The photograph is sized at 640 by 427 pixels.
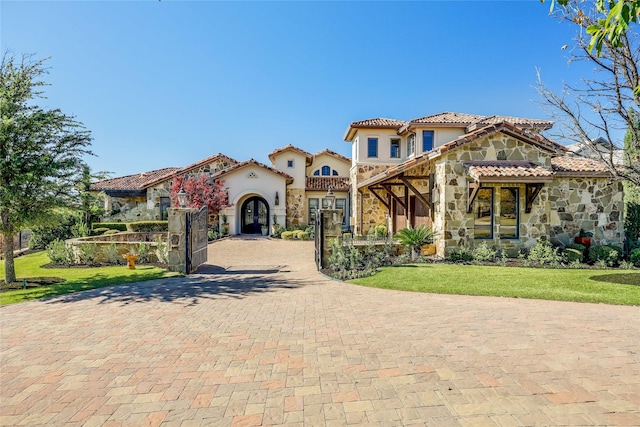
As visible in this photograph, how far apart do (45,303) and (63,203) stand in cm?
420

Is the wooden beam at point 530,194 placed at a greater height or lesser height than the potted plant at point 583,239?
greater

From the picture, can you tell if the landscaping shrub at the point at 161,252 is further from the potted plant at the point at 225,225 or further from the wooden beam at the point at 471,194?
the wooden beam at the point at 471,194

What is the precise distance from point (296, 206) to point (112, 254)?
48.4 feet

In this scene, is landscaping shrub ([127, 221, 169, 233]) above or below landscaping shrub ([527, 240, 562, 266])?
above

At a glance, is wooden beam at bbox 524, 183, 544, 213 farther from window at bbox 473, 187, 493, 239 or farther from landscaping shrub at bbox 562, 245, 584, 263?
landscaping shrub at bbox 562, 245, 584, 263

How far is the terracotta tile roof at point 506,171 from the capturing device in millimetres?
11203

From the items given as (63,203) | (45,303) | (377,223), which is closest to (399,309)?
(45,303)

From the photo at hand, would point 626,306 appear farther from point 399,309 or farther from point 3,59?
point 3,59

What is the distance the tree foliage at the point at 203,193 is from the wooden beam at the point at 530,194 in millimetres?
17720

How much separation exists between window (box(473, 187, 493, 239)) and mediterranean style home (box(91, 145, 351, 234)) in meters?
13.9

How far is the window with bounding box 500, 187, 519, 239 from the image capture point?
12.8 metres

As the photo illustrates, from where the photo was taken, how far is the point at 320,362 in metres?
4.29

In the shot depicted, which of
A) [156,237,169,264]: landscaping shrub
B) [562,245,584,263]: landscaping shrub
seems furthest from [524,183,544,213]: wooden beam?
[156,237,169,264]: landscaping shrub

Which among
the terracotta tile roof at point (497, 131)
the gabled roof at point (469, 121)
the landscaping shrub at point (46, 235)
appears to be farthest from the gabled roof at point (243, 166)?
the terracotta tile roof at point (497, 131)
